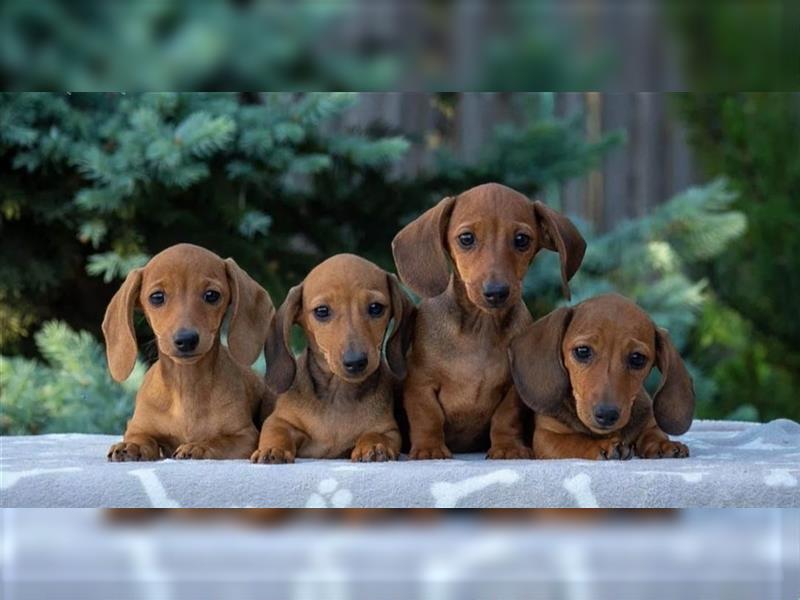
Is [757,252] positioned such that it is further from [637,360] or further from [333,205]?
[637,360]

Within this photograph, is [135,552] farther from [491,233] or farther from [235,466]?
[491,233]

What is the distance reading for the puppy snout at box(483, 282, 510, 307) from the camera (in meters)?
2.53

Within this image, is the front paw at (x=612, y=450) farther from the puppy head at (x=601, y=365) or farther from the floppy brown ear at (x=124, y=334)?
the floppy brown ear at (x=124, y=334)

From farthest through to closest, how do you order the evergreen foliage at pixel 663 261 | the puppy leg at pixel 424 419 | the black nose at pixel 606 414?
the evergreen foliage at pixel 663 261, the puppy leg at pixel 424 419, the black nose at pixel 606 414

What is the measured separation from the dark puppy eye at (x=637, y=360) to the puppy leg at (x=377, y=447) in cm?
53

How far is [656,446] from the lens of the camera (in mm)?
2738

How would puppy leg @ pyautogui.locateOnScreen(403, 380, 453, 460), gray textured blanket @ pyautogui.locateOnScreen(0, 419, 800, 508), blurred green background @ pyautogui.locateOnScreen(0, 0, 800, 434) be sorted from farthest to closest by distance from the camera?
puppy leg @ pyautogui.locateOnScreen(403, 380, 453, 460)
gray textured blanket @ pyautogui.locateOnScreen(0, 419, 800, 508)
blurred green background @ pyautogui.locateOnScreen(0, 0, 800, 434)

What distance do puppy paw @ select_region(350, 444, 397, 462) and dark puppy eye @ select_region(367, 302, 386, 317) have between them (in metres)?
0.27

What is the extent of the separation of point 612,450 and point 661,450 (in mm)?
158

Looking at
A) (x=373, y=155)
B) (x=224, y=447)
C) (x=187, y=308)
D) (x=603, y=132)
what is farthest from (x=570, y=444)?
(x=603, y=132)

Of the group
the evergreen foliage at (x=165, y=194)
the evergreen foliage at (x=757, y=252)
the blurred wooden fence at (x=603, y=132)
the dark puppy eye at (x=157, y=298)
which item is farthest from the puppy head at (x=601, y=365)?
the blurred wooden fence at (x=603, y=132)

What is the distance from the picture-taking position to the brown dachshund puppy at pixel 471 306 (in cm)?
261

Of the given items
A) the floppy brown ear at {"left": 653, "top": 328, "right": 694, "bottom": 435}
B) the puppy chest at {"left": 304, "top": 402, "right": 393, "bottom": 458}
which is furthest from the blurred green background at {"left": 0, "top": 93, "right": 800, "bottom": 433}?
the floppy brown ear at {"left": 653, "top": 328, "right": 694, "bottom": 435}

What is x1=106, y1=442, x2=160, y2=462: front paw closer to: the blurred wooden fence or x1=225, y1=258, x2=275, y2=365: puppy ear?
x1=225, y1=258, x2=275, y2=365: puppy ear
